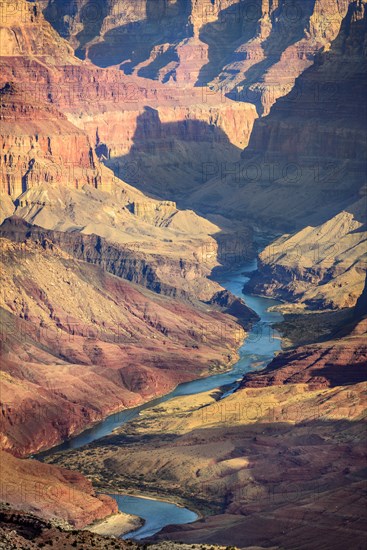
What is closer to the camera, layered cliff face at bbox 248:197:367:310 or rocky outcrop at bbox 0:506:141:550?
rocky outcrop at bbox 0:506:141:550

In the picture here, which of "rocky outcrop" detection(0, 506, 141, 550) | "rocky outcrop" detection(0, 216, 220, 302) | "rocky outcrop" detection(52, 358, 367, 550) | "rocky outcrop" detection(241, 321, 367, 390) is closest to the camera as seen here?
"rocky outcrop" detection(0, 506, 141, 550)

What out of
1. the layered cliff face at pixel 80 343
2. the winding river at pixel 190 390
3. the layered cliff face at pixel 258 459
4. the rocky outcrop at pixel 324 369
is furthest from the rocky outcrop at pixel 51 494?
the rocky outcrop at pixel 324 369

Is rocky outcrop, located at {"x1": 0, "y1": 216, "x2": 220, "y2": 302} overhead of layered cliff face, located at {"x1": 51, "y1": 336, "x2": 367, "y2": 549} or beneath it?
beneath

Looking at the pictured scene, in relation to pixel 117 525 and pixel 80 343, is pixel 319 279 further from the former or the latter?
pixel 117 525

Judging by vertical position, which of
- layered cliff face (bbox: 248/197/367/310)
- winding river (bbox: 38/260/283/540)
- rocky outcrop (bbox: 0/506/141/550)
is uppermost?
rocky outcrop (bbox: 0/506/141/550)

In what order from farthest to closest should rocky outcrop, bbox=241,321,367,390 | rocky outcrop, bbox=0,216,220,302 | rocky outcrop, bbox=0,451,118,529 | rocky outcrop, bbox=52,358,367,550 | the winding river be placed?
rocky outcrop, bbox=0,216,220,302 < rocky outcrop, bbox=241,321,367,390 < the winding river < rocky outcrop, bbox=0,451,118,529 < rocky outcrop, bbox=52,358,367,550

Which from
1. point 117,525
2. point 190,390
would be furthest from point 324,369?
point 117,525

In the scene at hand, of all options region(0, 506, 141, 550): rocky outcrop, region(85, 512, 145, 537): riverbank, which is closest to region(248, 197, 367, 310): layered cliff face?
region(85, 512, 145, 537): riverbank

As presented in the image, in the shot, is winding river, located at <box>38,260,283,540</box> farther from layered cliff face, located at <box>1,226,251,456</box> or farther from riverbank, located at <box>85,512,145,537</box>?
layered cliff face, located at <box>1,226,251,456</box>

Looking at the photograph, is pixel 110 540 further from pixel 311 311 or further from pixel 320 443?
pixel 311 311

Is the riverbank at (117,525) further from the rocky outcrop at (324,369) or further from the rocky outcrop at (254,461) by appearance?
the rocky outcrop at (324,369)
